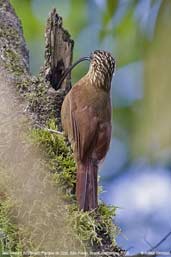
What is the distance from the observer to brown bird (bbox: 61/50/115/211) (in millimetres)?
1993

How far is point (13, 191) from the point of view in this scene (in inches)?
65.6

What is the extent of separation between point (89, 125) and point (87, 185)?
632 millimetres

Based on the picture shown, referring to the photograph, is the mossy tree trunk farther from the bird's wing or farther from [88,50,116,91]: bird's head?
[88,50,116,91]: bird's head


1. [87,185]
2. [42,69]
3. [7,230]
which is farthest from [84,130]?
[7,230]

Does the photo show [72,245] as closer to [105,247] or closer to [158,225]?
[105,247]

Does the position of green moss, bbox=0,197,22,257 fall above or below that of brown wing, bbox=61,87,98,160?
below

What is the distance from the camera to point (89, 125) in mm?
2514

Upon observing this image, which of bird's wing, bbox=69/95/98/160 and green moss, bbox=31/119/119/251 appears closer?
green moss, bbox=31/119/119/251

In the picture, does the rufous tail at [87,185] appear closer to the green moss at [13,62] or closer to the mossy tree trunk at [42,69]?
the mossy tree trunk at [42,69]

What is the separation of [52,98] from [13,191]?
0.82m

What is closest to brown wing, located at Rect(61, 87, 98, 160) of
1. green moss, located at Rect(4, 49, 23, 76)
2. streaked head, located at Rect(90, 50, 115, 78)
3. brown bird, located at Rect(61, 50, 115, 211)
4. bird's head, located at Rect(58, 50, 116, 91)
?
brown bird, located at Rect(61, 50, 115, 211)

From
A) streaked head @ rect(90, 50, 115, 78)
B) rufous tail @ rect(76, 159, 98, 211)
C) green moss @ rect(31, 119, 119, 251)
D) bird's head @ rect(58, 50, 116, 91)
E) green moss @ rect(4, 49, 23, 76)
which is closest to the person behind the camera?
green moss @ rect(31, 119, 119, 251)

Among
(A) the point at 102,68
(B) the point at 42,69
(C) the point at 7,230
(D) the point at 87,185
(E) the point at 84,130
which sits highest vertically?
(A) the point at 102,68

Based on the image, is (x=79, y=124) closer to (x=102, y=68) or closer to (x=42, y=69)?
(x=42, y=69)
